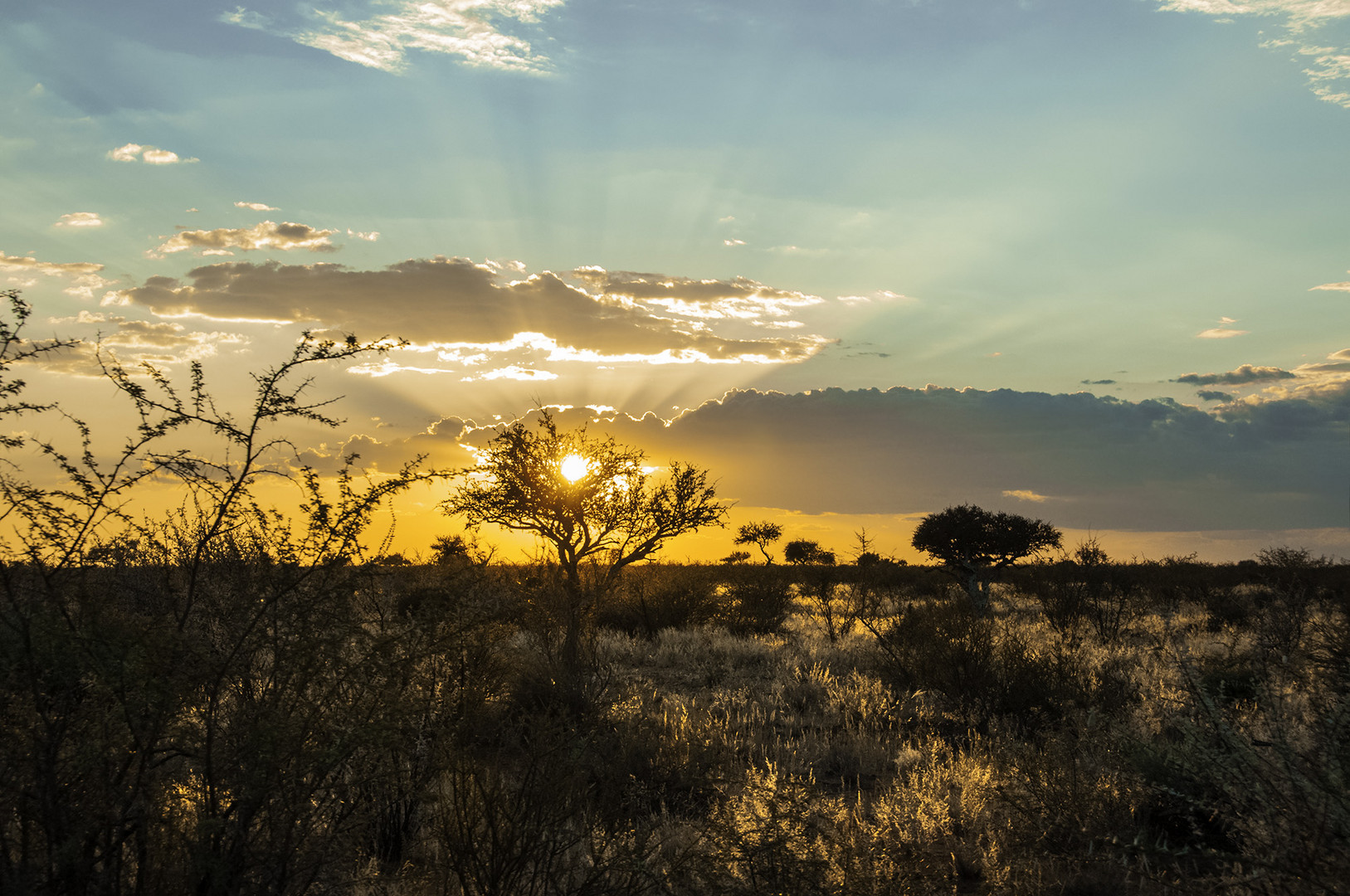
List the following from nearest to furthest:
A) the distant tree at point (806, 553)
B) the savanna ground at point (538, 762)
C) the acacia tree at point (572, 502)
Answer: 1. the savanna ground at point (538, 762)
2. the acacia tree at point (572, 502)
3. the distant tree at point (806, 553)

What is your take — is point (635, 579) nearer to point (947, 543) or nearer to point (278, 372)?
point (947, 543)

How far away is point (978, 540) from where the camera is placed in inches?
1168

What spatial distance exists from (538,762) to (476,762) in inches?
72.3

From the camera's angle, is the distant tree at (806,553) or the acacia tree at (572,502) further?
the distant tree at (806,553)

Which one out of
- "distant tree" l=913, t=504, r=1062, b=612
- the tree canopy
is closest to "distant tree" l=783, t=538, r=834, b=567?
"distant tree" l=913, t=504, r=1062, b=612

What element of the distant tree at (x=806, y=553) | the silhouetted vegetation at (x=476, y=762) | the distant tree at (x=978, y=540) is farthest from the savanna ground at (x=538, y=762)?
the distant tree at (x=806, y=553)

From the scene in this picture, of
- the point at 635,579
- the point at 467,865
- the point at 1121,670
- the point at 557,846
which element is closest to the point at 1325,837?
the point at 557,846

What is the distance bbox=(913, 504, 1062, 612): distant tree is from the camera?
29391 mm

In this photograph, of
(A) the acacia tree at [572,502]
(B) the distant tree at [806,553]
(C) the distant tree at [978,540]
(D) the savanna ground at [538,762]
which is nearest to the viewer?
(D) the savanna ground at [538,762]

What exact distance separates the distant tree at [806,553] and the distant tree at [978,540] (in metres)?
25.4

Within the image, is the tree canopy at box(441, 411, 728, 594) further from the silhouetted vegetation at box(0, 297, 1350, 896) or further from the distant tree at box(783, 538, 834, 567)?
the distant tree at box(783, 538, 834, 567)

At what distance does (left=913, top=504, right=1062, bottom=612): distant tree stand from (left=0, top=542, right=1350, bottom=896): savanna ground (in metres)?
17.6

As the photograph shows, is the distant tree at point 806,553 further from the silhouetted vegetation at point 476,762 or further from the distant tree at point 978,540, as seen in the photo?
the silhouetted vegetation at point 476,762

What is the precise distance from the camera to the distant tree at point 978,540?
96.4 feet
